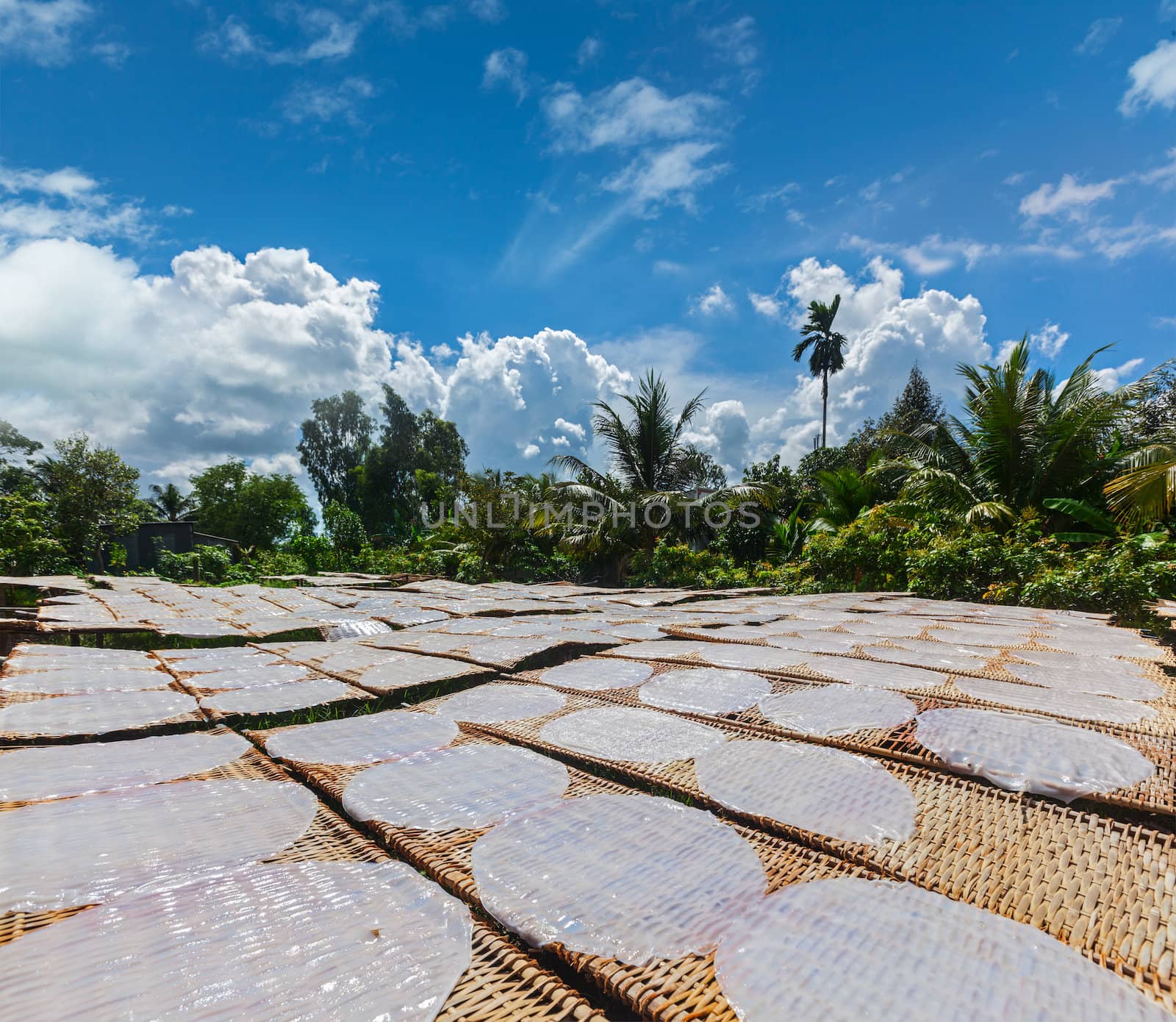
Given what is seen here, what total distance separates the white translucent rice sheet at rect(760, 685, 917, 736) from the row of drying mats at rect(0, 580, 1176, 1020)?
12mm

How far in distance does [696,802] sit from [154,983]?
0.76 m

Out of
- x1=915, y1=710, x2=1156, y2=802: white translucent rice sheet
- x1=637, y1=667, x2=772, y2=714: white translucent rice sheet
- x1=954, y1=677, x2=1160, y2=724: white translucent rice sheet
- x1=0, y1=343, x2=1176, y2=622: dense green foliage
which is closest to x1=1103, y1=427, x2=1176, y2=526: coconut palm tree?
x1=0, y1=343, x2=1176, y2=622: dense green foliage

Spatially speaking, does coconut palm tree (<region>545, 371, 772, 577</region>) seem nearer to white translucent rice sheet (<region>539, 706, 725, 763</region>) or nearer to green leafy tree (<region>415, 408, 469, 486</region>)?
white translucent rice sheet (<region>539, 706, 725, 763</region>)

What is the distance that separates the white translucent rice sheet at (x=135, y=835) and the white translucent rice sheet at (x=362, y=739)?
12 centimetres

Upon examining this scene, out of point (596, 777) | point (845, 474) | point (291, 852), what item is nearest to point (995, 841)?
point (596, 777)

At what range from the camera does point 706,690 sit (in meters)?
1.53

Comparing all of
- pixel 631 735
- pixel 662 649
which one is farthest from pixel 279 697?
pixel 662 649

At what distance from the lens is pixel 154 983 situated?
Result: 55 centimetres

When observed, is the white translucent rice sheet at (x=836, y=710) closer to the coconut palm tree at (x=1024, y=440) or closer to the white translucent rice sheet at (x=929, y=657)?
the white translucent rice sheet at (x=929, y=657)

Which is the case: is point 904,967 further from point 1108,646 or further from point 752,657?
point 1108,646

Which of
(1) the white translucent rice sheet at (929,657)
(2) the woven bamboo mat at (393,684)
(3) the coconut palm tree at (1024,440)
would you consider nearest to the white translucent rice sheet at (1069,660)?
(1) the white translucent rice sheet at (929,657)

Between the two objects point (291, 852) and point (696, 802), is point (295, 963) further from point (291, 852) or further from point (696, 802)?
point (696, 802)

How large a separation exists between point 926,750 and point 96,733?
1872 millimetres

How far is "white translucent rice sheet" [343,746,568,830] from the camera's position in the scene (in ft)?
2.89
